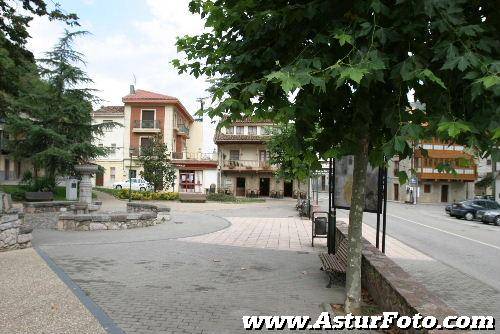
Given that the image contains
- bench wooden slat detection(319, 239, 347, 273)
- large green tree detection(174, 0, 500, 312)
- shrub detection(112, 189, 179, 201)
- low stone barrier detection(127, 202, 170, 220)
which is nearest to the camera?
large green tree detection(174, 0, 500, 312)

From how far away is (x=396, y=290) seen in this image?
509cm

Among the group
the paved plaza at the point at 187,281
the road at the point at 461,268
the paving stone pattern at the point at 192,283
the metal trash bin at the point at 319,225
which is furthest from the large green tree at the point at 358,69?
the metal trash bin at the point at 319,225

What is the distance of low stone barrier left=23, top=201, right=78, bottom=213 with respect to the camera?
2022cm

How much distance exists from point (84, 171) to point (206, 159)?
2655cm

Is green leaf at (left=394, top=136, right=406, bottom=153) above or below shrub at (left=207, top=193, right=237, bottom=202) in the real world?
above

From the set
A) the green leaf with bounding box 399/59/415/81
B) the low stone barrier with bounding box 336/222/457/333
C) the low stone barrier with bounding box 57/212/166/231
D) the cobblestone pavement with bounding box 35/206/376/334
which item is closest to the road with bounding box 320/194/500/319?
the low stone barrier with bounding box 336/222/457/333

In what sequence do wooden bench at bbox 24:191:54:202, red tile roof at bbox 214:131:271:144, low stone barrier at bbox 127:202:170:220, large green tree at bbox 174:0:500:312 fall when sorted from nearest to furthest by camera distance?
large green tree at bbox 174:0:500:312 < low stone barrier at bbox 127:202:170:220 < wooden bench at bbox 24:191:54:202 < red tile roof at bbox 214:131:271:144

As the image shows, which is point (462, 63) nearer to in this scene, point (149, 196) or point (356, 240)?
point (356, 240)

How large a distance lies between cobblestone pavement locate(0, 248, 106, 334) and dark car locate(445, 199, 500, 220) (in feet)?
89.4

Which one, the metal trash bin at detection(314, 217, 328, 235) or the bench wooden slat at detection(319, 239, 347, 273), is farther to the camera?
the metal trash bin at detection(314, 217, 328, 235)

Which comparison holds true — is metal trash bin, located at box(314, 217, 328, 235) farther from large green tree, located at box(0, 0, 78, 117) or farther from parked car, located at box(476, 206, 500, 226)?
parked car, located at box(476, 206, 500, 226)

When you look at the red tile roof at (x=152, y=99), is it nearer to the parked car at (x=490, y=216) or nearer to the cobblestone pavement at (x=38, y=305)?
the parked car at (x=490, y=216)

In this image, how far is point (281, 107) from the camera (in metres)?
4.75

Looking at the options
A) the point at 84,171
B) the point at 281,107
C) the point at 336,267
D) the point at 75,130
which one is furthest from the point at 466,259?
the point at 75,130
